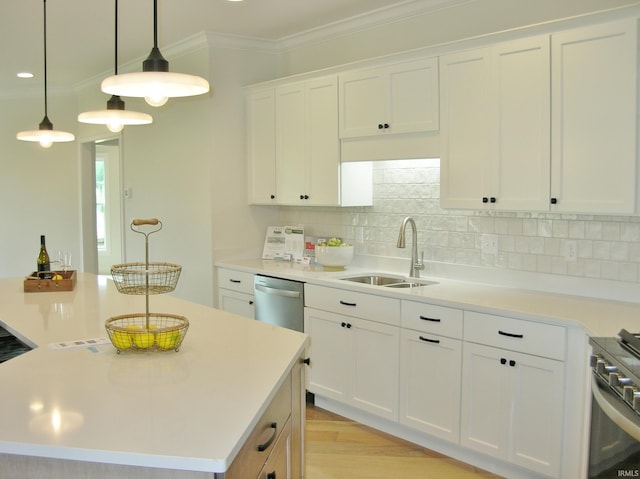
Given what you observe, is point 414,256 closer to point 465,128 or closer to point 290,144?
point 465,128

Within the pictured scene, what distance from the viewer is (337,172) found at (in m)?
4.18

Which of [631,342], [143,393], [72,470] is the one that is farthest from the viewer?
[631,342]

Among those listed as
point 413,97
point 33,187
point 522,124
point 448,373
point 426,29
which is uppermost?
point 426,29

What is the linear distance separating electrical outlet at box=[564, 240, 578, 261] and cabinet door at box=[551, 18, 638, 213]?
0.38 meters

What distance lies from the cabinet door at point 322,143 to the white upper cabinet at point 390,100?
0.11 meters

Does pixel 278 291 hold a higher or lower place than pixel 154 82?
lower

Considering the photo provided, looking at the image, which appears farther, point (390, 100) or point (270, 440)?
point (390, 100)

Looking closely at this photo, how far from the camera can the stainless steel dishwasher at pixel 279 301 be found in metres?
4.06

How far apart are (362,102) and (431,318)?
5.00 feet

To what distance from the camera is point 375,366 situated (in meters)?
3.59

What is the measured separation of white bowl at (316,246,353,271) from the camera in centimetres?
429

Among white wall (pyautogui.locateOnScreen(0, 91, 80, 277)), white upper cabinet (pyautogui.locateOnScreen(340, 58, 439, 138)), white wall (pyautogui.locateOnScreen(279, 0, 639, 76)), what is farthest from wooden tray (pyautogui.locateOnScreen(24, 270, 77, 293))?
white wall (pyautogui.locateOnScreen(0, 91, 80, 277))

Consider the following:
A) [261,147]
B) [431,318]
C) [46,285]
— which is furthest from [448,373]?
[261,147]

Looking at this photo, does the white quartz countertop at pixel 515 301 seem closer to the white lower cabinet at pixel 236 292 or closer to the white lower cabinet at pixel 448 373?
the white lower cabinet at pixel 448 373
